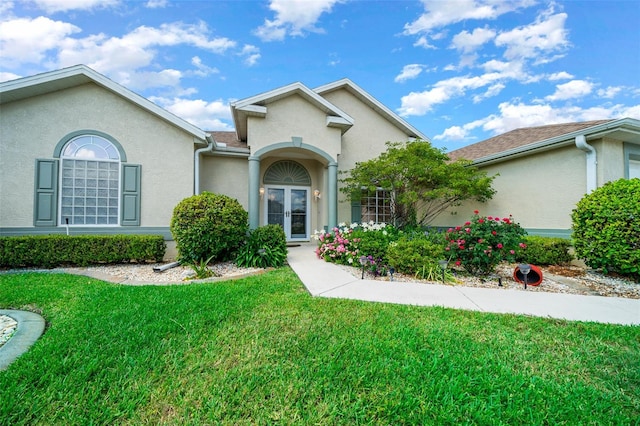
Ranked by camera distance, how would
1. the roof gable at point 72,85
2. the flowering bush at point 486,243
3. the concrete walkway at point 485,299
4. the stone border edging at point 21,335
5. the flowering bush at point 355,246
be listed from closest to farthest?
the stone border edging at point 21,335 → the concrete walkway at point 485,299 → the flowering bush at point 486,243 → the flowering bush at point 355,246 → the roof gable at point 72,85

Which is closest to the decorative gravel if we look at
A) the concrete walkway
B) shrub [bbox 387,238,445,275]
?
shrub [bbox 387,238,445,275]

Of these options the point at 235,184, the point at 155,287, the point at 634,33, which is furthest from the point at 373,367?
the point at 634,33

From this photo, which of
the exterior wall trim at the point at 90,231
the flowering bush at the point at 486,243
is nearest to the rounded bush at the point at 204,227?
the exterior wall trim at the point at 90,231

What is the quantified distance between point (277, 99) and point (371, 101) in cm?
427

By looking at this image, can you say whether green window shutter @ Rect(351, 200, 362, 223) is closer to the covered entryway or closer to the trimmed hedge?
the covered entryway

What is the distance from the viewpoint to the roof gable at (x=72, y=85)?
6387 millimetres

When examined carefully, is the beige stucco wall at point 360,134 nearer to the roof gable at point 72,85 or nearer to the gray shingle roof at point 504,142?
the gray shingle roof at point 504,142

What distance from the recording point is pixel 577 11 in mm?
7188

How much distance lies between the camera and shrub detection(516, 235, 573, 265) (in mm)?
6980

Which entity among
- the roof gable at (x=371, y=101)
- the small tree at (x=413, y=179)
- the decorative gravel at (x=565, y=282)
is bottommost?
the decorative gravel at (x=565, y=282)

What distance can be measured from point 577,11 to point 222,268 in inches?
459

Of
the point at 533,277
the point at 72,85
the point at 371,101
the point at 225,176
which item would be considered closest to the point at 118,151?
the point at 72,85

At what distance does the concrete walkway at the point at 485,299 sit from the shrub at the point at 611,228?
181 cm

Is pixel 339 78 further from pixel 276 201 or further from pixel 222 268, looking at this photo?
pixel 222 268
